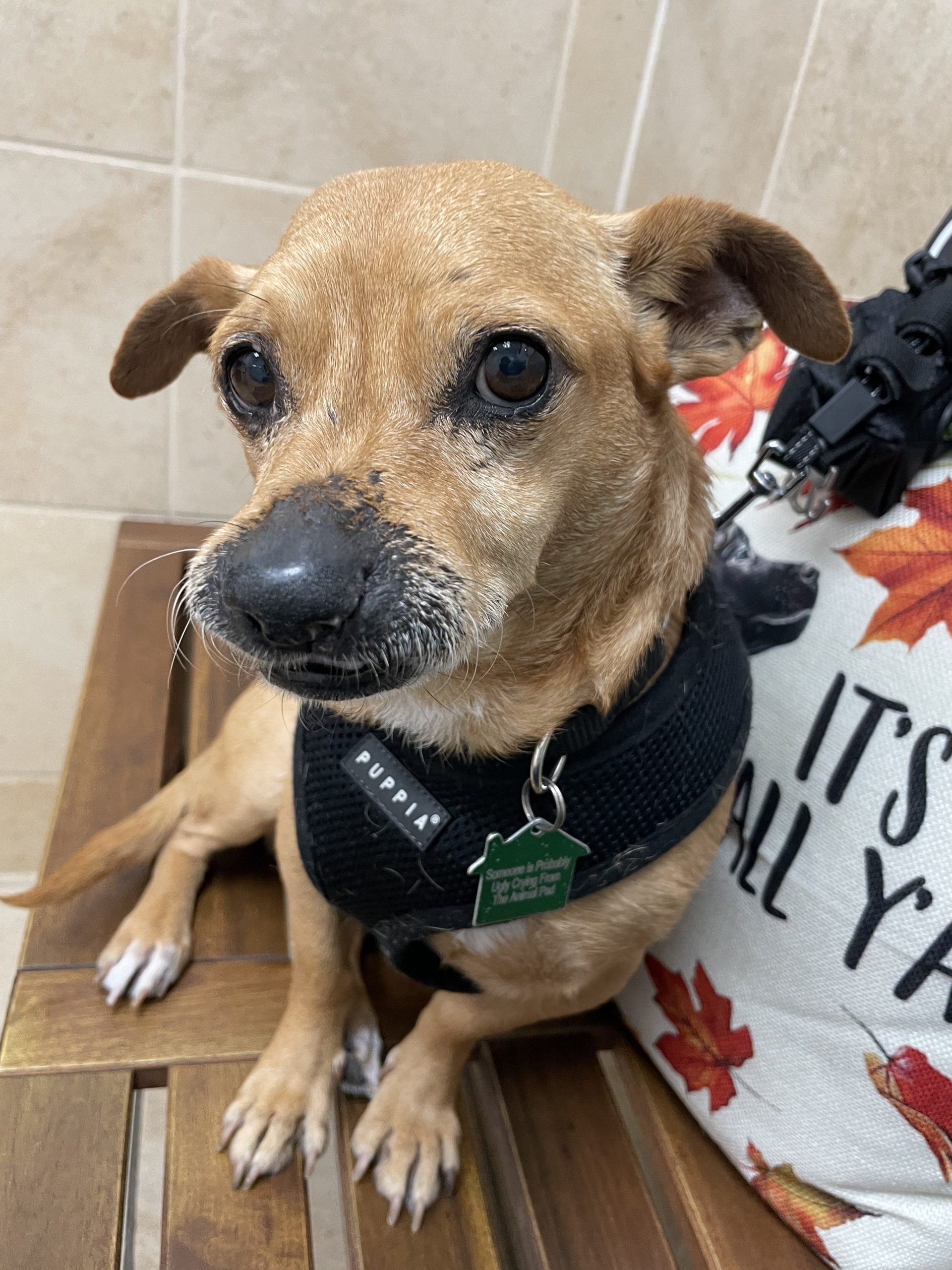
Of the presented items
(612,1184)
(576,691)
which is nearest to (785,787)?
(576,691)

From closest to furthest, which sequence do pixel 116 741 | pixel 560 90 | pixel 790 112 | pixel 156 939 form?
pixel 156 939, pixel 116 741, pixel 790 112, pixel 560 90

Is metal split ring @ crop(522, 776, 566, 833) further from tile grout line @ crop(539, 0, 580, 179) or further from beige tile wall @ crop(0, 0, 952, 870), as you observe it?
tile grout line @ crop(539, 0, 580, 179)

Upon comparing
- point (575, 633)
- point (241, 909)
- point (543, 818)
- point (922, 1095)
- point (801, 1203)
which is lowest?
point (241, 909)

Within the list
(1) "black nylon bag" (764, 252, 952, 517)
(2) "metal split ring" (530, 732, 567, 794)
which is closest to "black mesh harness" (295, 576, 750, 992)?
(2) "metal split ring" (530, 732, 567, 794)

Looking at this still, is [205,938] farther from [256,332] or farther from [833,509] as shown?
[833,509]

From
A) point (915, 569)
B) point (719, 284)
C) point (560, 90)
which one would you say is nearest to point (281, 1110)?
point (915, 569)

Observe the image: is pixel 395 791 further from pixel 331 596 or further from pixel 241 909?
pixel 241 909

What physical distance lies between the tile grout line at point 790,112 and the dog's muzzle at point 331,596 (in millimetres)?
1286

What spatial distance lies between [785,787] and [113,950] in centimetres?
79

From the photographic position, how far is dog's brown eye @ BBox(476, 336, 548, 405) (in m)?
0.69

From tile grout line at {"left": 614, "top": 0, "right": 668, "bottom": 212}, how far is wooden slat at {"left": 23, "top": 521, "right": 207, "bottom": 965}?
1105 mm

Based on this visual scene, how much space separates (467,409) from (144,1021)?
0.76m

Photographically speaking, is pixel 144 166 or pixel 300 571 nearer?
pixel 300 571

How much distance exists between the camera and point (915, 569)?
846 mm
